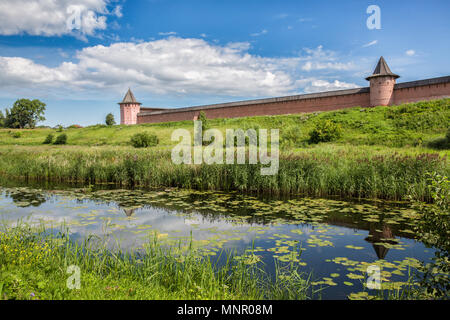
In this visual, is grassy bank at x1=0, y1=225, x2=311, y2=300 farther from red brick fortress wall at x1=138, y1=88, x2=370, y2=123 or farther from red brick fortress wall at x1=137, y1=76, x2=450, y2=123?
red brick fortress wall at x1=138, y1=88, x2=370, y2=123

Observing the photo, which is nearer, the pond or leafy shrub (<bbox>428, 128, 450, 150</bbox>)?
the pond

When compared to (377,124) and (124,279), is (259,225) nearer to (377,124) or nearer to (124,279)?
(124,279)

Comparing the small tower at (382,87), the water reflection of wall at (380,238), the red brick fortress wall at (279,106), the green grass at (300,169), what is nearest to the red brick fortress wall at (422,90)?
the small tower at (382,87)

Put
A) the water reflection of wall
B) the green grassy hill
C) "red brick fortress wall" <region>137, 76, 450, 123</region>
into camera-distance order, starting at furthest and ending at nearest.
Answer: "red brick fortress wall" <region>137, 76, 450, 123</region>, the green grassy hill, the water reflection of wall

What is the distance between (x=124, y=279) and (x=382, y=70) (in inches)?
1080

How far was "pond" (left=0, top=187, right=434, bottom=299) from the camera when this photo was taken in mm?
4367

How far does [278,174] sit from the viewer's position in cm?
964

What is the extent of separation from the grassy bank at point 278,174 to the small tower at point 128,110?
101 ft

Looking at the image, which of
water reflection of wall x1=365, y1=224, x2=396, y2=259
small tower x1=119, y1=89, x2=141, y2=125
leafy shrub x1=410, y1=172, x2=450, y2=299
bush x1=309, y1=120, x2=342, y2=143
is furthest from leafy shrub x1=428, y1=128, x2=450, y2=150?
small tower x1=119, y1=89, x2=141, y2=125

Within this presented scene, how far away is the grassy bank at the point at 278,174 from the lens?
8.42 meters

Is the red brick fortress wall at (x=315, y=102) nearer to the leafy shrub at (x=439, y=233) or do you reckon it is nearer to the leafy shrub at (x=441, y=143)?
the leafy shrub at (x=441, y=143)

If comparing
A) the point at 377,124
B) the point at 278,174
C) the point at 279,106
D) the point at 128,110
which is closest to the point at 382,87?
the point at 377,124
